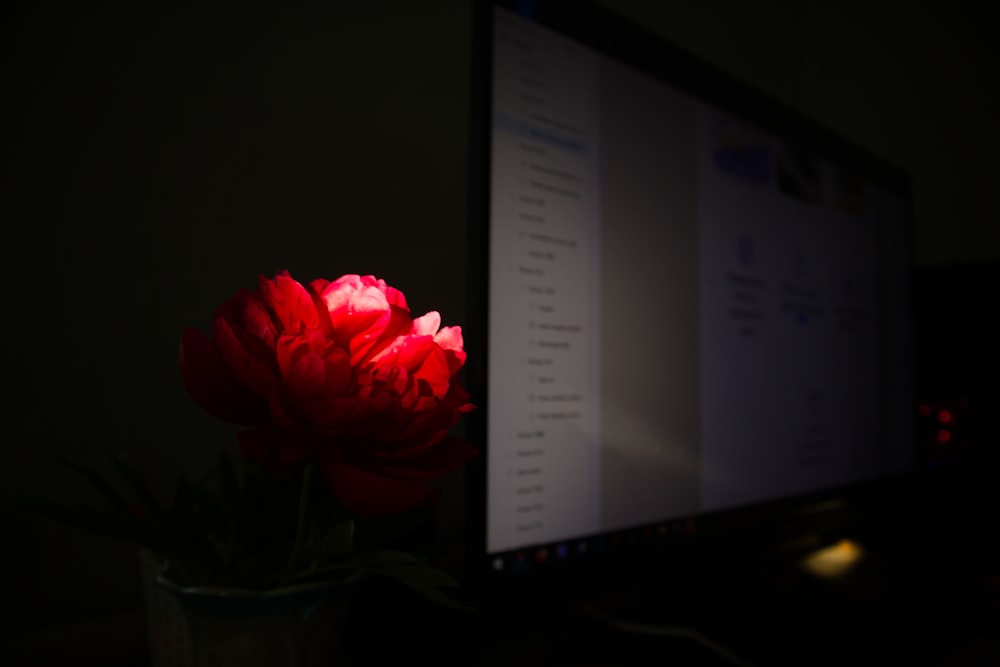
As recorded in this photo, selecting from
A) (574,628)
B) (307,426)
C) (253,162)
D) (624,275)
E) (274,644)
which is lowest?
(574,628)

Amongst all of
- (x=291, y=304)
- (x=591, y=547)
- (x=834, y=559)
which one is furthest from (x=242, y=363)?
(x=834, y=559)

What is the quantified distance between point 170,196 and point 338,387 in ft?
1.28

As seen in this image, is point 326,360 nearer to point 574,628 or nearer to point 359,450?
point 359,450

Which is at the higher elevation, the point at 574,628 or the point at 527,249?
the point at 527,249

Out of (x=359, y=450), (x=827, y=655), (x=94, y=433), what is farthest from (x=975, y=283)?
(x=94, y=433)

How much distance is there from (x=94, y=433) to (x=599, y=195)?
0.46 metres

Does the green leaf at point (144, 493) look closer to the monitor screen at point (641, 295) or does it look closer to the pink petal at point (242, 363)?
the pink petal at point (242, 363)

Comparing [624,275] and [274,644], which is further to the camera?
[624,275]

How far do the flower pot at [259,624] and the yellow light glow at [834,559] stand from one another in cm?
58

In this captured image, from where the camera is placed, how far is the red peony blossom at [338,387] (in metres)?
0.21

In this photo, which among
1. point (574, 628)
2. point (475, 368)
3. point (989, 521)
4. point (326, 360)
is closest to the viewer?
point (326, 360)

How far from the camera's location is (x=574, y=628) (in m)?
0.49

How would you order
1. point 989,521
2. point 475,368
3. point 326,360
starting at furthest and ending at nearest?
point 989,521, point 475,368, point 326,360

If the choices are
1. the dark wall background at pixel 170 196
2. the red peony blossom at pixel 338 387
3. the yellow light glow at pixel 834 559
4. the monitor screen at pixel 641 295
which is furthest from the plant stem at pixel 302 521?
the yellow light glow at pixel 834 559
